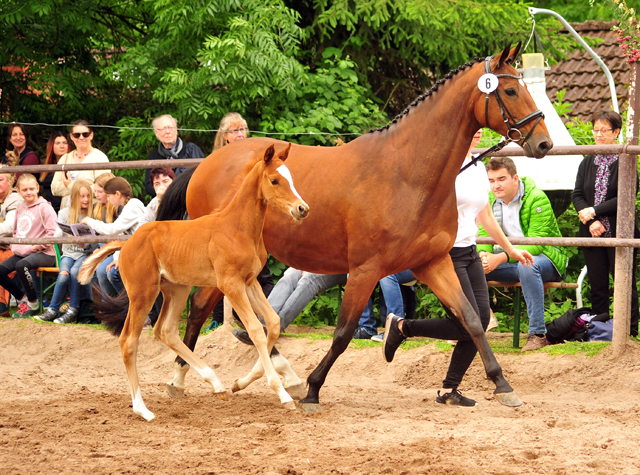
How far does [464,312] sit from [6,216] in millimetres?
5792

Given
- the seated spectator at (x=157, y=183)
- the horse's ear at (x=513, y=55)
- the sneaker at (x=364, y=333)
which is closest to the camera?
the horse's ear at (x=513, y=55)

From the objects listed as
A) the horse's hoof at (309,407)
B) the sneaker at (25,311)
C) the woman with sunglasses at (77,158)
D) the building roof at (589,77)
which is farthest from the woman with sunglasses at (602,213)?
the building roof at (589,77)

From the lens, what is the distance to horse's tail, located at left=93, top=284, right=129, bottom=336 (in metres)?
6.02

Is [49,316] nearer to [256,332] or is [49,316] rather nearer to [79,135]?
[79,135]

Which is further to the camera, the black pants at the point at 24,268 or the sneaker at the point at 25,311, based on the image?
the sneaker at the point at 25,311

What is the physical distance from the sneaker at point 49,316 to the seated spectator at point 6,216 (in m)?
0.75

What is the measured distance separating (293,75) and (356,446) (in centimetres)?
597

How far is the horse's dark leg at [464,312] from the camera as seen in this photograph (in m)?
4.66

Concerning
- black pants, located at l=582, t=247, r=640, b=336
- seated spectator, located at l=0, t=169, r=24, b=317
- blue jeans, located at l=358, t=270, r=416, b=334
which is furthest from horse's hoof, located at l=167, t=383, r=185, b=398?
seated spectator, located at l=0, t=169, r=24, b=317

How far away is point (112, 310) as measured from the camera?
6082 millimetres

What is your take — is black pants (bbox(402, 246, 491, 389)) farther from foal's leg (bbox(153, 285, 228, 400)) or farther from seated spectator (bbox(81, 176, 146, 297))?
seated spectator (bbox(81, 176, 146, 297))

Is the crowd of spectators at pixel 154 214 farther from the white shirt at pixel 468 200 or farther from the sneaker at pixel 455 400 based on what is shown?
the sneaker at pixel 455 400

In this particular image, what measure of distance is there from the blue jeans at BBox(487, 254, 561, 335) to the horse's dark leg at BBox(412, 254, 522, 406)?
1.48 metres

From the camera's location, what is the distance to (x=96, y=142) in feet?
34.7
